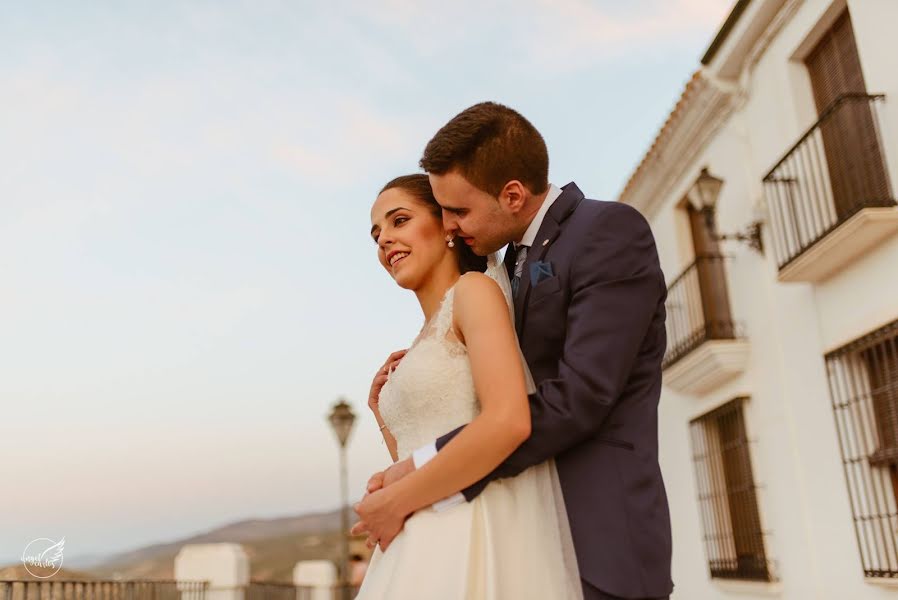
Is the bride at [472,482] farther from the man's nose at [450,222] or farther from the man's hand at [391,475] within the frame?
the man's nose at [450,222]

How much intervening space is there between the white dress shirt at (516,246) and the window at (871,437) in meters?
5.56

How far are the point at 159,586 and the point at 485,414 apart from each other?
659 cm

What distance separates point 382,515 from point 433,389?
0.34m

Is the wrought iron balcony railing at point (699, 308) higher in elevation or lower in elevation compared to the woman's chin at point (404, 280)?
higher

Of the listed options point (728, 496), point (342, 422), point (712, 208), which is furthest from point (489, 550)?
point (342, 422)

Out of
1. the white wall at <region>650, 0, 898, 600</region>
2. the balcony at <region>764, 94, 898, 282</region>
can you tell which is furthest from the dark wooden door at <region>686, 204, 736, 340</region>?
the balcony at <region>764, 94, 898, 282</region>

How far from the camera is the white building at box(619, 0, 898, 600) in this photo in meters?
7.14

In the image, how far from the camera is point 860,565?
7.40 m

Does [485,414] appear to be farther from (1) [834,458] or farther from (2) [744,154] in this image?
(2) [744,154]

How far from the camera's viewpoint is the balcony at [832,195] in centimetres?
689

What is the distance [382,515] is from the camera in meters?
2.07

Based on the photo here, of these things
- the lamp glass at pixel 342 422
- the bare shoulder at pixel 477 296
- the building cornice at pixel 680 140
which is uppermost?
the building cornice at pixel 680 140

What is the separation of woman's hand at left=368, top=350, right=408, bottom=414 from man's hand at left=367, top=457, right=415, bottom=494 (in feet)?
1.64

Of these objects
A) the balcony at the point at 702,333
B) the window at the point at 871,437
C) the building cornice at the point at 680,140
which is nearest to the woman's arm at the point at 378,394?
the window at the point at 871,437
